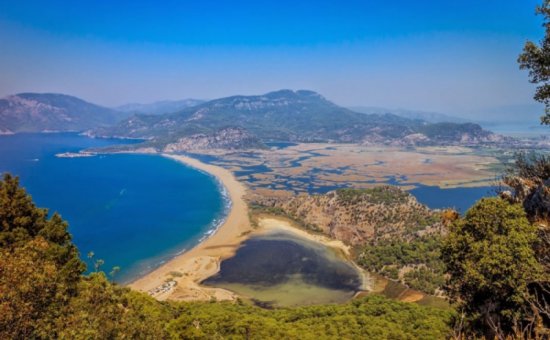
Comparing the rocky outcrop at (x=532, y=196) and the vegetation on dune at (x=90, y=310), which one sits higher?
the rocky outcrop at (x=532, y=196)

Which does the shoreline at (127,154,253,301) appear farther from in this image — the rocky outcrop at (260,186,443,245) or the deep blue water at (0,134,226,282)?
the rocky outcrop at (260,186,443,245)

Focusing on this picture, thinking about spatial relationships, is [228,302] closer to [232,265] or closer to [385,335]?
[232,265]

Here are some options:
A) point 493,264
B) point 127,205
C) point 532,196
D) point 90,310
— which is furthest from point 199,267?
point 127,205

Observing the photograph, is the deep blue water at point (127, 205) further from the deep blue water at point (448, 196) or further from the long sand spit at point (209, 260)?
the deep blue water at point (448, 196)

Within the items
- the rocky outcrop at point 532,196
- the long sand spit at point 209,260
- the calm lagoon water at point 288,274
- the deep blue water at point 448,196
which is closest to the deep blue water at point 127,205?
the long sand spit at point 209,260

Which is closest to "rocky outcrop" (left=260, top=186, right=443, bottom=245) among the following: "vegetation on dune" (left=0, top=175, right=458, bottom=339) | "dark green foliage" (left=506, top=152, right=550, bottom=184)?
"vegetation on dune" (left=0, top=175, right=458, bottom=339)

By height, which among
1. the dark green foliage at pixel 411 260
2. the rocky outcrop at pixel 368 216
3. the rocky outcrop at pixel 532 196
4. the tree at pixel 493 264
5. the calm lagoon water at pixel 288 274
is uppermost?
the rocky outcrop at pixel 532 196
